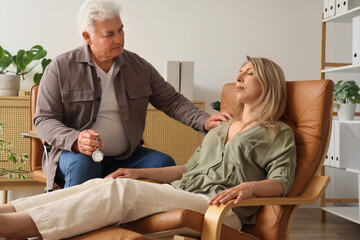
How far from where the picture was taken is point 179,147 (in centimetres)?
380

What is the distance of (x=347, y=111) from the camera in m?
3.52

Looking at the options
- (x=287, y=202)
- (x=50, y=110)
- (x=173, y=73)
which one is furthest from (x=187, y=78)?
(x=287, y=202)

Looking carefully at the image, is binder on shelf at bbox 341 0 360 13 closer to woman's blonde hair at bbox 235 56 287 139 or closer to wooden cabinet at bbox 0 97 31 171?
woman's blonde hair at bbox 235 56 287 139

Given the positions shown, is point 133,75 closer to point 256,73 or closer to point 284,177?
point 256,73

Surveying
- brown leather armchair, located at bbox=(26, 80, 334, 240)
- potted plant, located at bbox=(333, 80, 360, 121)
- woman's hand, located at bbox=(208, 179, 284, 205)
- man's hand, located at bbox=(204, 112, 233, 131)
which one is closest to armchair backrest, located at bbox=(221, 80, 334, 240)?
brown leather armchair, located at bbox=(26, 80, 334, 240)

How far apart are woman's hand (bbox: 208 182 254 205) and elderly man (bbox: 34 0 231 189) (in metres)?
0.62

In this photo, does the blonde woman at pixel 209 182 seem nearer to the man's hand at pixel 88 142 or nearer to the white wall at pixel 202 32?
the man's hand at pixel 88 142

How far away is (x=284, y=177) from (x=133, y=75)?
3.16 feet

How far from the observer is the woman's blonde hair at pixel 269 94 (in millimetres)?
2072

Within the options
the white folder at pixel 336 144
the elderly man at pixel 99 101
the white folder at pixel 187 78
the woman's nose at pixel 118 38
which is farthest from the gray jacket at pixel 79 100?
the white folder at pixel 336 144

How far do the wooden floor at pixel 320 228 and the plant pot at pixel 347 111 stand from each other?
0.75 metres

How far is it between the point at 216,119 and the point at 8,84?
1.90 meters

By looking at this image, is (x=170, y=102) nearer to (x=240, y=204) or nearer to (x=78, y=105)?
(x=78, y=105)

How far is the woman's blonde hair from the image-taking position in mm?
2072
